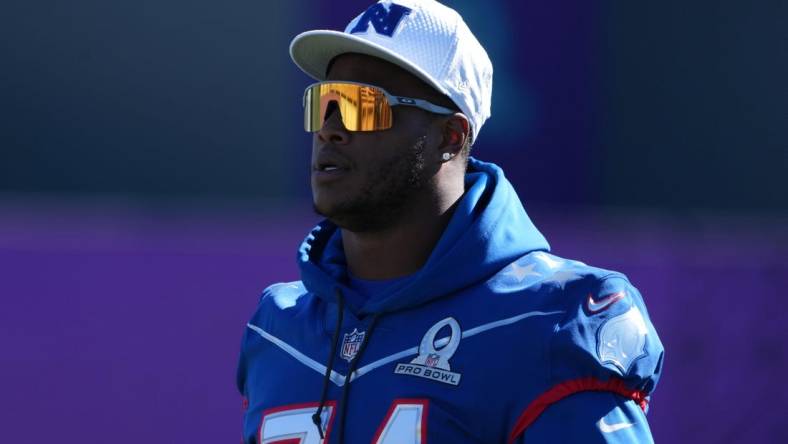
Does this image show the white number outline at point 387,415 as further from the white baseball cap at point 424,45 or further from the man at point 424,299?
the white baseball cap at point 424,45

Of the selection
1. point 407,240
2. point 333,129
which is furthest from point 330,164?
point 407,240

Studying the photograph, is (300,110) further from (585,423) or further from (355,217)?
(585,423)

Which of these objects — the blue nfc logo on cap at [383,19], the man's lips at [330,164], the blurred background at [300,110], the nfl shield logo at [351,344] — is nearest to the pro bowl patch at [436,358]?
the nfl shield logo at [351,344]

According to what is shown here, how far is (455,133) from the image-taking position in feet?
8.64

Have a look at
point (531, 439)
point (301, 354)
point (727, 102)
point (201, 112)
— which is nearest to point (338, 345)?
point (301, 354)

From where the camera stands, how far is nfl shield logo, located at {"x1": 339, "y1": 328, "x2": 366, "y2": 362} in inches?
97.3

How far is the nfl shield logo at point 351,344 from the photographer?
8.11 ft

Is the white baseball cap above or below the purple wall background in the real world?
above

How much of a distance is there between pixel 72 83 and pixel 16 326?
435 centimetres

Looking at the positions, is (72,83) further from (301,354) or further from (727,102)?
(301,354)

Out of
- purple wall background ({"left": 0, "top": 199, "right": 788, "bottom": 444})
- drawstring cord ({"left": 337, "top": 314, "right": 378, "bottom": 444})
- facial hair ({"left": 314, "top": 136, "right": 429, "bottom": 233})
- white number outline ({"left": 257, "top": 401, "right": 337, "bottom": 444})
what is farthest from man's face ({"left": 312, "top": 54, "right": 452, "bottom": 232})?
purple wall background ({"left": 0, "top": 199, "right": 788, "bottom": 444})

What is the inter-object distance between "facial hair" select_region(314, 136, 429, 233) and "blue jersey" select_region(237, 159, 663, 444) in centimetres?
12

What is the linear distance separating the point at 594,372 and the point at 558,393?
0.25ft

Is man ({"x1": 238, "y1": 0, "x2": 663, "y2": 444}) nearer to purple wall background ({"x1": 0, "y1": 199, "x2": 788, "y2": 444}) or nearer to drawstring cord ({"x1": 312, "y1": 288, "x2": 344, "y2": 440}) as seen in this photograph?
drawstring cord ({"x1": 312, "y1": 288, "x2": 344, "y2": 440})
